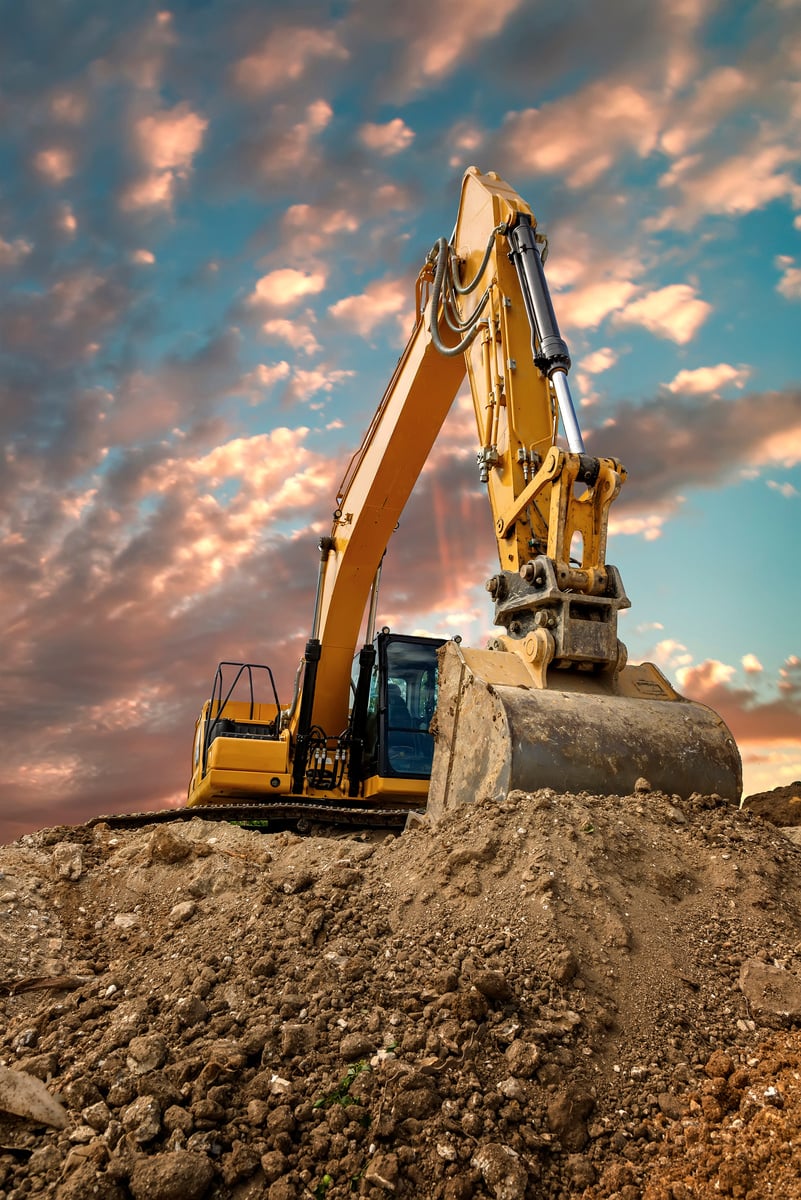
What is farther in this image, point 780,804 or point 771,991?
point 780,804

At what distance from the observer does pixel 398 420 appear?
7953 mm

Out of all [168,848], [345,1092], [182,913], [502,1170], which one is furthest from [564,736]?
[168,848]

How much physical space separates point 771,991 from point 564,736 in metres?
1.62

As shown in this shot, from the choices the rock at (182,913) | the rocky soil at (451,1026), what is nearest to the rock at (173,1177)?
the rocky soil at (451,1026)

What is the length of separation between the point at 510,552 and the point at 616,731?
1.41 metres

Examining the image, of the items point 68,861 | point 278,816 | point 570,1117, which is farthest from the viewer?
point 278,816

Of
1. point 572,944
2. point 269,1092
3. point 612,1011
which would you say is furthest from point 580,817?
point 269,1092

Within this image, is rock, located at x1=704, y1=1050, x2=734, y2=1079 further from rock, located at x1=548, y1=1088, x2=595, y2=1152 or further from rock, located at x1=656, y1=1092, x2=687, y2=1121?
rock, located at x1=548, y1=1088, x2=595, y2=1152

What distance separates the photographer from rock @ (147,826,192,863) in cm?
534

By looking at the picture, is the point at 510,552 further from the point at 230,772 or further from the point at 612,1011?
the point at 230,772

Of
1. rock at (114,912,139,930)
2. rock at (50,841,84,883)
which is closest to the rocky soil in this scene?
rock at (114,912,139,930)

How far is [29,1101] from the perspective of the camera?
2697 mm

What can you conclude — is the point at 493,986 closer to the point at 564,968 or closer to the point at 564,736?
the point at 564,968

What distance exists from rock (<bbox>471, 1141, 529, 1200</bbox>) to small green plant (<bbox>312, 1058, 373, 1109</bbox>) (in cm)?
41
